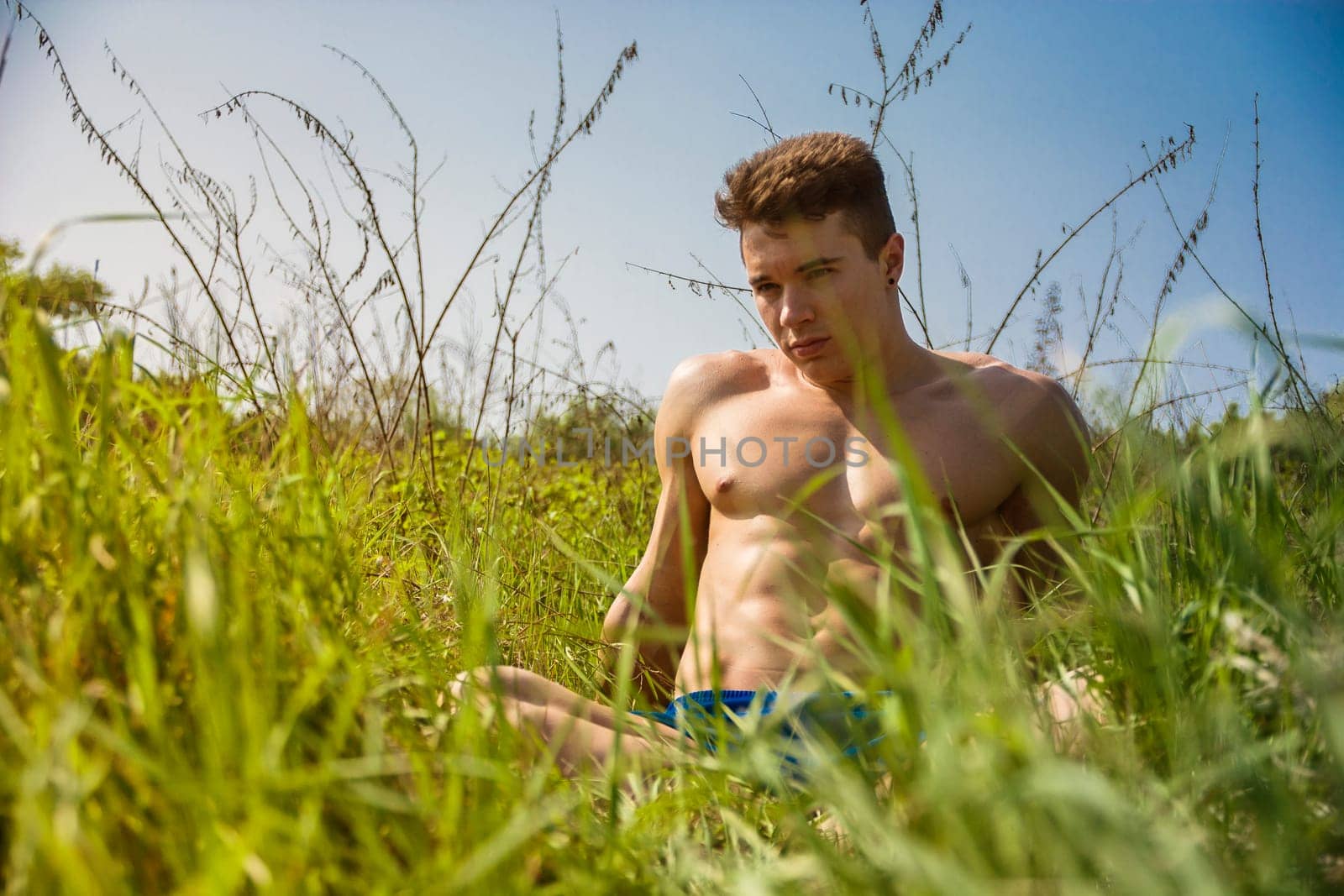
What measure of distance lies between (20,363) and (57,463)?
0.11 meters

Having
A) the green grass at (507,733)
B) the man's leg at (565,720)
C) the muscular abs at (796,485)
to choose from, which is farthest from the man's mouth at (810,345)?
the green grass at (507,733)

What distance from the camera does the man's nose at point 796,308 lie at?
2416 mm

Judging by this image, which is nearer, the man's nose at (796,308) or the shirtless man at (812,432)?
the shirtless man at (812,432)

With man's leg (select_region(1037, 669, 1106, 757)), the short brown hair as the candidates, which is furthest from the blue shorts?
the short brown hair

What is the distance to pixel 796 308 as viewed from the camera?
2.42m

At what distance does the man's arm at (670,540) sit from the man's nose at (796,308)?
1.35 ft

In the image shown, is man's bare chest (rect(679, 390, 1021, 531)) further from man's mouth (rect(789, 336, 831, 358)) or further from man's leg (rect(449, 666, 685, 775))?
man's leg (rect(449, 666, 685, 775))

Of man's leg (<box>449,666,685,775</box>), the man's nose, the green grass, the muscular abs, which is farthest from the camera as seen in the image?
the man's nose

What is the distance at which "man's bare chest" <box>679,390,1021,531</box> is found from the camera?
90.2 inches

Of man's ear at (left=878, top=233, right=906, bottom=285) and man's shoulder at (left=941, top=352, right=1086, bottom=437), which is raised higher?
man's ear at (left=878, top=233, right=906, bottom=285)

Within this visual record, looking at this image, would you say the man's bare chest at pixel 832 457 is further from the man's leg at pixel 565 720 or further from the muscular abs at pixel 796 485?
the man's leg at pixel 565 720

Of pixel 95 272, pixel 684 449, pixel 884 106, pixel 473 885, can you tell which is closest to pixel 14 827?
pixel 473 885

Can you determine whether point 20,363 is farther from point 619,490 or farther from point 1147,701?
point 619,490

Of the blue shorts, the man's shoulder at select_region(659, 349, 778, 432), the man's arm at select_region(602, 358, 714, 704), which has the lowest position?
the blue shorts
